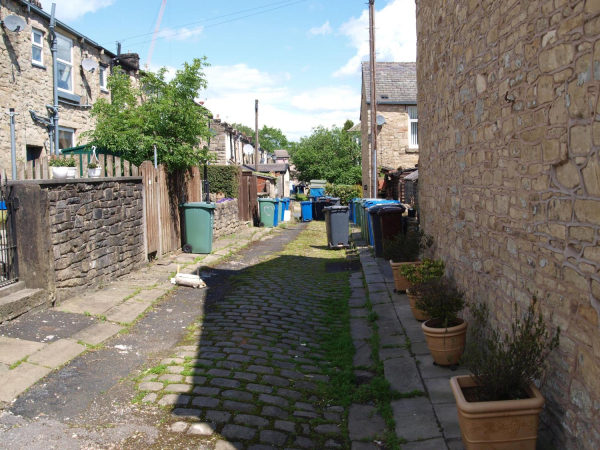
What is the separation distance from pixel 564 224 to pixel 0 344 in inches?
206

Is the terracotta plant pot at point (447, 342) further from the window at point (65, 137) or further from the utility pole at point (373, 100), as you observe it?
the window at point (65, 137)

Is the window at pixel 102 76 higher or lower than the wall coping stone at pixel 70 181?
higher

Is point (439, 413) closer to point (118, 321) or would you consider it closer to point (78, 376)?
point (78, 376)

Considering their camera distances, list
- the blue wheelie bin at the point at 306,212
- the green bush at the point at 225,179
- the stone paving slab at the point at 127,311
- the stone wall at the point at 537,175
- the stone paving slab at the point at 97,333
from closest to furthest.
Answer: the stone wall at the point at 537,175 → the stone paving slab at the point at 97,333 → the stone paving slab at the point at 127,311 → the green bush at the point at 225,179 → the blue wheelie bin at the point at 306,212

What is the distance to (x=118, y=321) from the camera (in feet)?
21.9

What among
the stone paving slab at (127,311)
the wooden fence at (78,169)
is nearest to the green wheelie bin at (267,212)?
the wooden fence at (78,169)

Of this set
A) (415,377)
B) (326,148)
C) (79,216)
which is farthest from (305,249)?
(326,148)

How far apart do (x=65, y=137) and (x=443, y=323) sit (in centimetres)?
1684

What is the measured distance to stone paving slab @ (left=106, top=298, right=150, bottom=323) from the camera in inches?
267

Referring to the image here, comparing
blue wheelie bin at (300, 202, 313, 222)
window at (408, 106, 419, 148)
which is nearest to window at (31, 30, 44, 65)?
blue wheelie bin at (300, 202, 313, 222)

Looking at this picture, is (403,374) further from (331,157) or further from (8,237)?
(331,157)

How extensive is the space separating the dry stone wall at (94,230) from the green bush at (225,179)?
985cm

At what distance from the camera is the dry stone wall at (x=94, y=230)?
7.10 metres

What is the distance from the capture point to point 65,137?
18.2 meters
